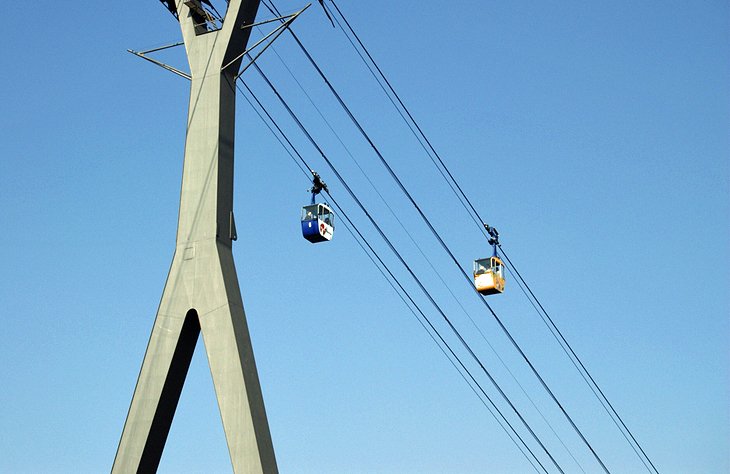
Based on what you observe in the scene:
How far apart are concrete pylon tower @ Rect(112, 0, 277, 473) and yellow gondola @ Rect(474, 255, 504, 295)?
13.2 metres

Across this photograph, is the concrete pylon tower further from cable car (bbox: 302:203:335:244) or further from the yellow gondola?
the yellow gondola

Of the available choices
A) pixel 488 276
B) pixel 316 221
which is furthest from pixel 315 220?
pixel 488 276

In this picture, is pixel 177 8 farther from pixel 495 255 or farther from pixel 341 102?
pixel 495 255

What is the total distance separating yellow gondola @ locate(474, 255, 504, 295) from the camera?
97.3 ft

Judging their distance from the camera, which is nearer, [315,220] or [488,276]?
[315,220]

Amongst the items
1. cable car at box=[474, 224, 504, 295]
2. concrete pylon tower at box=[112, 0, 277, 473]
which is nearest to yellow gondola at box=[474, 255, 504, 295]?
cable car at box=[474, 224, 504, 295]

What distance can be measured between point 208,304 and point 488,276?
14502mm

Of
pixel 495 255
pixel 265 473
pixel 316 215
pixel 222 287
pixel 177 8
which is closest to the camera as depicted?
pixel 265 473

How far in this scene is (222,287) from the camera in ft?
54.0

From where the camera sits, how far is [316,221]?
2242 cm

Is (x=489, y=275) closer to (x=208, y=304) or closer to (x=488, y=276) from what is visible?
(x=488, y=276)

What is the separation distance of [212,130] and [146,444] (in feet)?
16.7

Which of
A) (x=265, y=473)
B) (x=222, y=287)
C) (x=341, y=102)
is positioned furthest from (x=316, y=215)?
(x=265, y=473)

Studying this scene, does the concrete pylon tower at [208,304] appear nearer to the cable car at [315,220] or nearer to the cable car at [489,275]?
the cable car at [315,220]
